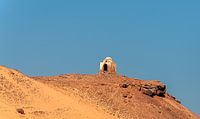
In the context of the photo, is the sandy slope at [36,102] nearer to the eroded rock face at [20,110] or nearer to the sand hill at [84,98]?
the sand hill at [84,98]

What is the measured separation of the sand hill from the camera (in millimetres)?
37562

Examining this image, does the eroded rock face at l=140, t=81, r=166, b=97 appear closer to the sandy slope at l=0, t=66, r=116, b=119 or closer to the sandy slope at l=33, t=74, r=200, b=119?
the sandy slope at l=33, t=74, r=200, b=119

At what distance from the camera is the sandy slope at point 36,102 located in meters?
36.6

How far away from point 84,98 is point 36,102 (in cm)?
576

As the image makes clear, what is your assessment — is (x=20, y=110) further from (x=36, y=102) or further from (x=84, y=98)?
(x=84, y=98)

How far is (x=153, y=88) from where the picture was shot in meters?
51.2

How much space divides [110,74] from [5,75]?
13675mm

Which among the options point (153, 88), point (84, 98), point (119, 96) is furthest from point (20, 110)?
point (153, 88)

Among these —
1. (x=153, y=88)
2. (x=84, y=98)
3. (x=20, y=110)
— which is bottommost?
(x=20, y=110)

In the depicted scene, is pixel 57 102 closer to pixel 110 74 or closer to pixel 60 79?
pixel 60 79

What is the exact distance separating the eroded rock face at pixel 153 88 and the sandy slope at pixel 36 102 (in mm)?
8555

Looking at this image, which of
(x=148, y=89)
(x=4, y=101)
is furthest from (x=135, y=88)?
(x=4, y=101)

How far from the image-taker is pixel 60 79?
161ft

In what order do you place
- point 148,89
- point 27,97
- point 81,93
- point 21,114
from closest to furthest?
point 21,114 → point 27,97 → point 81,93 → point 148,89
